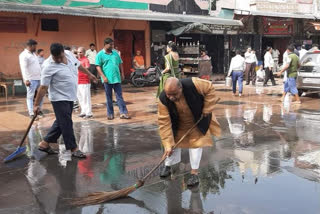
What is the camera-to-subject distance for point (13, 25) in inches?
518

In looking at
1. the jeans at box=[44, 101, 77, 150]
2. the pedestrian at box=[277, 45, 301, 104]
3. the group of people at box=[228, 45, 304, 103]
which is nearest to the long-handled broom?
the jeans at box=[44, 101, 77, 150]

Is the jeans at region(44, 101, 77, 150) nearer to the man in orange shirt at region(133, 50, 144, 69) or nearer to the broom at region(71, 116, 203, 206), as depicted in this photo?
the broom at region(71, 116, 203, 206)

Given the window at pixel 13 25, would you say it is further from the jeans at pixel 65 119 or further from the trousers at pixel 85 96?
the jeans at pixel 65 119

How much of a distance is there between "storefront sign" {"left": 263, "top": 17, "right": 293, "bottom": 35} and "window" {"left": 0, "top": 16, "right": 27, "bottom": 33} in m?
13.7

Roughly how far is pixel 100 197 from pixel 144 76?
11.7m

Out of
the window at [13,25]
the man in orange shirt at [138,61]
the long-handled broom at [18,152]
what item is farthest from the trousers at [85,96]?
the man in orange shirt at [138,61]

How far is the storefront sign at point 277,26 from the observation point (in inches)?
843

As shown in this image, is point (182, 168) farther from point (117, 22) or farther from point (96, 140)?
point (117, 22)

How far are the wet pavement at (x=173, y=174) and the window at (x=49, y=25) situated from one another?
654 centimetres

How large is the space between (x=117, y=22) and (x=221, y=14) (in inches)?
254

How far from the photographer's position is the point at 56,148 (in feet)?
20.1

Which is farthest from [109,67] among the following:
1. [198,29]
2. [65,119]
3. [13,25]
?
[198,29]

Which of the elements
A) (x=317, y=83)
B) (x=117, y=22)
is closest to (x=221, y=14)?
(x=117, y=22)

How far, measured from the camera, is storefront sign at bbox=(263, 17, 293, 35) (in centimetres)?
2140
